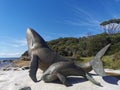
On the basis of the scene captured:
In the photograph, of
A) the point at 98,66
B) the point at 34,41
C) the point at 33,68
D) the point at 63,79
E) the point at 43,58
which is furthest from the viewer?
the point at 34,41

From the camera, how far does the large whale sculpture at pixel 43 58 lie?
1082cm

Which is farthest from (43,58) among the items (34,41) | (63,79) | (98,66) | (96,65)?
(98,66)

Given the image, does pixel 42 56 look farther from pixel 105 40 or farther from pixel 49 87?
pixel 105 40

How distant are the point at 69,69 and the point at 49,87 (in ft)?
4.42

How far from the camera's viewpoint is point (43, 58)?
1167 centimetres

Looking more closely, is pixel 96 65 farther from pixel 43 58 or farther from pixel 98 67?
pixel 43 58

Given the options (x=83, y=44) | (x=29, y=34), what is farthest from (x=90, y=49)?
(x=29, y=34)

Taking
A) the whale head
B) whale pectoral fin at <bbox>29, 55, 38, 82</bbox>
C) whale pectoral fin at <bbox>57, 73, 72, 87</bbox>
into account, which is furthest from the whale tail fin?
the whale head

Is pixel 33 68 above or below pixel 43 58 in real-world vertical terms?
below

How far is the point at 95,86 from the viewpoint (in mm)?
10055

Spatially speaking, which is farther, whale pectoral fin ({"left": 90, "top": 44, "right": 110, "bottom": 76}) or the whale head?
the whale head

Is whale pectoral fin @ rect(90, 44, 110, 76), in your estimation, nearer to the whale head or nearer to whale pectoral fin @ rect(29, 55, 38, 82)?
whale pectoral fin @ rect(29, 55, 38, 82)

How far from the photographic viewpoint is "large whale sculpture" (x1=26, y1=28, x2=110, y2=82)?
10.8m

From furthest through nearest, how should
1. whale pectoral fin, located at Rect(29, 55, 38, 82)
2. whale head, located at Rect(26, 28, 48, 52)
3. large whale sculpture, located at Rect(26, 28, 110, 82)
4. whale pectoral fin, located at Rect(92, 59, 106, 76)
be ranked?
1. whale head, located at Rect(26, 28, 48, 52)
2. whale pectoral fin, located at Rect(29, 55, 38, 82)
3. large whale sculpture, located at Rect(26, 28, 110, 82)
4. whale pectoral fin, located at Rect(92, 59, 106, 76)
